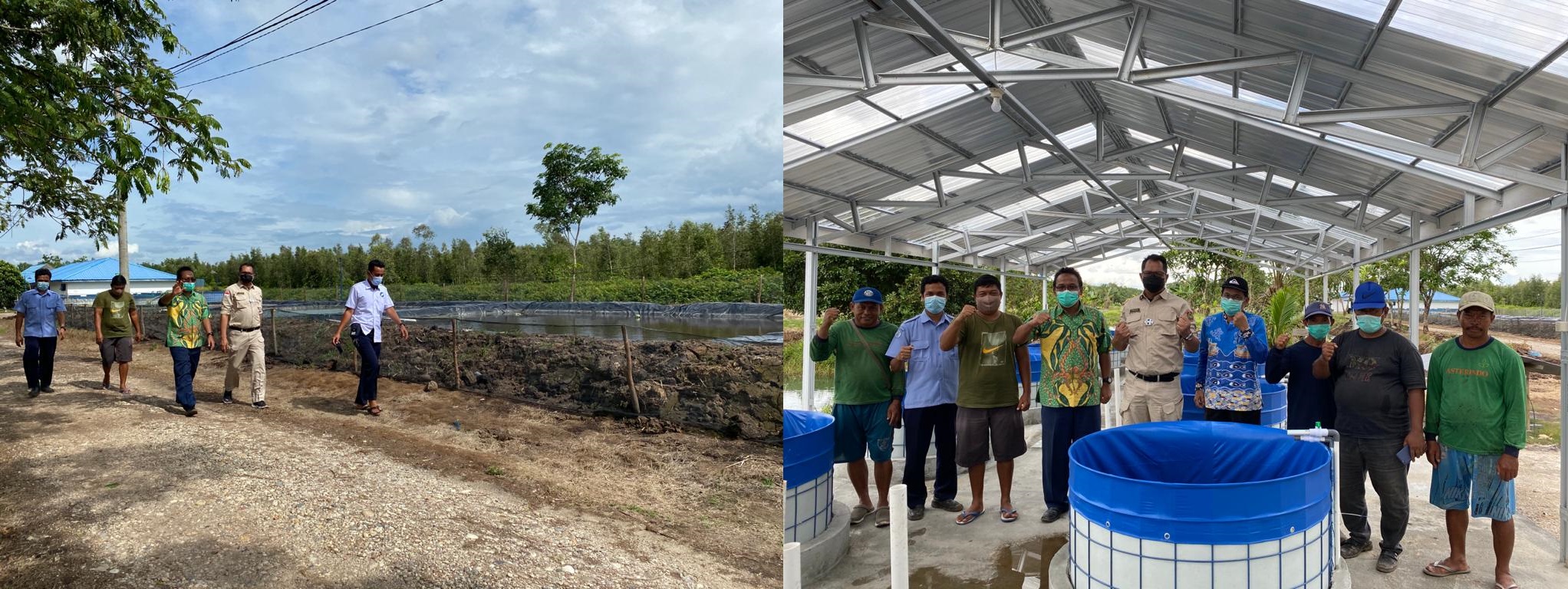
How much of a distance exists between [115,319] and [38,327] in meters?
0.33

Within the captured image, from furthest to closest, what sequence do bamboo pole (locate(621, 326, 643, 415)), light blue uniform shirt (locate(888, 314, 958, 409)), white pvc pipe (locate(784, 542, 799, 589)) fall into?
bamboo pole (locate(621, 326, 643, 415))
light blue uniform shirt (locate(888, 314, 958, 409))
white pvc pipe (locate(784, 542, 799, 589))

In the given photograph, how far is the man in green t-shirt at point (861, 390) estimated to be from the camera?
3.73 meters

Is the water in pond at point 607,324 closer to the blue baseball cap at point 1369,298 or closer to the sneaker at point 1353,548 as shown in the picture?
the blue baseball cap at point 1369,298

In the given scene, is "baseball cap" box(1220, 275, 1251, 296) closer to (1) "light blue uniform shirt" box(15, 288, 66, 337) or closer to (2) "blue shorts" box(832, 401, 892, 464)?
(2) "blue shorts" box(832, 401, 892, 464)

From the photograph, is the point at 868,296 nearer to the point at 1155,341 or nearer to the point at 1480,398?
the point at 1155,341

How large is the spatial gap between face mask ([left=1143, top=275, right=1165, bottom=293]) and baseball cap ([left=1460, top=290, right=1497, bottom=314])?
125 cm

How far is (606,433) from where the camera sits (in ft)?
17.9

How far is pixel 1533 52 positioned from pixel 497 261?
480 centimetres

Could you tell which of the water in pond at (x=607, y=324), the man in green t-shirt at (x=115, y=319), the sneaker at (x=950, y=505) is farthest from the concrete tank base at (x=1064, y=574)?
the man in green t-shirt at (x=115, y=319)

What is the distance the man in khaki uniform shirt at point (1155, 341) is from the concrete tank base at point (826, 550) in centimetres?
204

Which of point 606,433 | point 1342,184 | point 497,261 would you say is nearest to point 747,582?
point 497,261

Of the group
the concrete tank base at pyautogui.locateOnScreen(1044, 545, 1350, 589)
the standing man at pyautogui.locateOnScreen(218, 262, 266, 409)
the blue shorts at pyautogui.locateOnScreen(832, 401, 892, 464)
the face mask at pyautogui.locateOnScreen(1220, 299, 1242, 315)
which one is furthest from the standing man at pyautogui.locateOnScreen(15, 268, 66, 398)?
the face mask at pyautogui.locateOnScreen(1220, 299, 1242, 315)

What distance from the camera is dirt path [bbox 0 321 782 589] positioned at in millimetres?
2705

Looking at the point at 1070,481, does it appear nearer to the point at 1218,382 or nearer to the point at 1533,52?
the point at 1218,382
